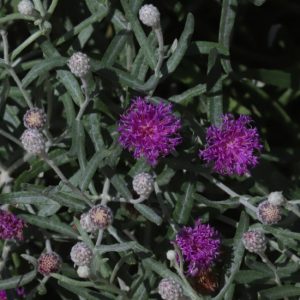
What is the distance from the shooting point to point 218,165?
7.14 feet

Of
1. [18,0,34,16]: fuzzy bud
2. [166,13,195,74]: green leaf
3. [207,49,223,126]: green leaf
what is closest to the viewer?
[18,0,34,16]: fuzzy bud

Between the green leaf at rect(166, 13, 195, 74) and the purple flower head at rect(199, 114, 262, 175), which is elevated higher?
the green leaf at rect(166, 13, 195, 74)

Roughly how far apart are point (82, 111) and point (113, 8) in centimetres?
46

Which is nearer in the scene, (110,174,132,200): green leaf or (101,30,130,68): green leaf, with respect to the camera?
(110,174,132,200): green leaf

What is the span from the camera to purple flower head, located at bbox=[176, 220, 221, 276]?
213cm

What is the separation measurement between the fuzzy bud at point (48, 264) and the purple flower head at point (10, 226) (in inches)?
6.0

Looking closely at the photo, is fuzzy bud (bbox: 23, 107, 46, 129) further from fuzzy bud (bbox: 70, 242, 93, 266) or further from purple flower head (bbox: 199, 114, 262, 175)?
purple flower head (bbox: 199, 114, 262, 175)

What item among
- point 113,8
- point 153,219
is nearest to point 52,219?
point 153,219

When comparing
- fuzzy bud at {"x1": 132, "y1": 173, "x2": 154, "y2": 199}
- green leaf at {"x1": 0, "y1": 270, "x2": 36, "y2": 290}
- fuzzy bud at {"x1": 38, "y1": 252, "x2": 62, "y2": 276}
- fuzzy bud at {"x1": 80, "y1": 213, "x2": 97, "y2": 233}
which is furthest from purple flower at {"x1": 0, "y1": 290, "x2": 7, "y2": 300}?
fuzzy bud at {"x1": 132, "y1": 173, "x2": 154, "y2": 199}

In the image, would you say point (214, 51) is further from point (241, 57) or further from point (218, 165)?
point (241, 57)

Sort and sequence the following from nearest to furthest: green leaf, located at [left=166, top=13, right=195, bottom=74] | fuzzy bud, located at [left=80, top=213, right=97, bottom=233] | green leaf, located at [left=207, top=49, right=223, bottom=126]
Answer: fuzzy bud, located at [left=80, top=213, right=97, bottom=233]
green leaf, located at [left=166, top=13, right=195, bottom=74]
green leaf, located at [left=207, top=49, right=223, bottom=126]

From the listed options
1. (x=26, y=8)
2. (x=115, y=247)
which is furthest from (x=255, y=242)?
(x=26, y=8)

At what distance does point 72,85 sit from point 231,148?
0.56 meters

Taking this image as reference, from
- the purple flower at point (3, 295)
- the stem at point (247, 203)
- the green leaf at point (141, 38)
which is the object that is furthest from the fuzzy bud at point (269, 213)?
the purple flower at point (3, 295)
